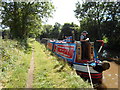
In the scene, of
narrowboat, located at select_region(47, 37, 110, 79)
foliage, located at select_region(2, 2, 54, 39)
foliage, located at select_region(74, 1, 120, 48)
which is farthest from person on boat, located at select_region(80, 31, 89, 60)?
foliage, located at select_region(74, 1, 120, 48)

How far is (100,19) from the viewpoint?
2820 centimetres

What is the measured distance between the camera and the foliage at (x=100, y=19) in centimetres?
2506

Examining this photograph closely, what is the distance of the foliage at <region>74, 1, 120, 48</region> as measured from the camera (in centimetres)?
2506

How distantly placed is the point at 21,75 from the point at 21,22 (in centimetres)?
1601

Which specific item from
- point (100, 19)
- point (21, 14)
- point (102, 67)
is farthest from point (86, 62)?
point (100, 19)

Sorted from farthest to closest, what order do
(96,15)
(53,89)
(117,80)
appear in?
(96,15), (117,80), (53,89)

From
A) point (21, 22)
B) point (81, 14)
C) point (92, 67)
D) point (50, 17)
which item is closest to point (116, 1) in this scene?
point (81, 14)

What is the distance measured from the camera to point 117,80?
25.2ft

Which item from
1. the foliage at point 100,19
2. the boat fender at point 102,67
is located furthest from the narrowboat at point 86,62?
the foliage at point 100,19

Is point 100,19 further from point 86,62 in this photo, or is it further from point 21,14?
point 86,62

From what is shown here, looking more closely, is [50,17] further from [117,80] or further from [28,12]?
[117,80]

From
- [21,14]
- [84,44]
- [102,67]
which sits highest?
[21,14]

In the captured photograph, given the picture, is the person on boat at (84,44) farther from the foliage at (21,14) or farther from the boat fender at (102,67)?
the foliage at (21,14)

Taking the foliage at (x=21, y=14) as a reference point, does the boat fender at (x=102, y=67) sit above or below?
below
